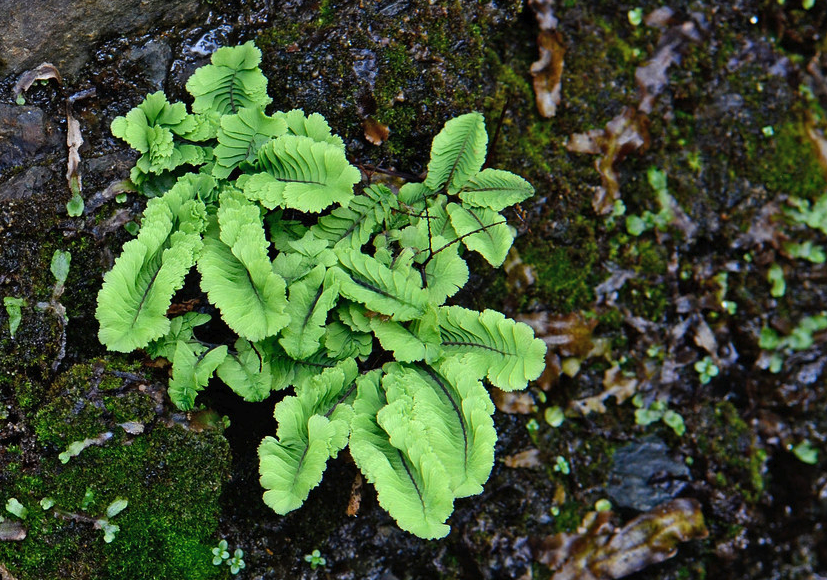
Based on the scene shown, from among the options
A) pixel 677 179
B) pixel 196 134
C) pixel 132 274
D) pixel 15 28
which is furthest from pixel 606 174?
pixel 15 28

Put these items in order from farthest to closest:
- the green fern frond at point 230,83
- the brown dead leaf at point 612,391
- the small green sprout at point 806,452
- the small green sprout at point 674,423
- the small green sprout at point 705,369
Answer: the small green sprout at point 806,452, the small green sprout at point 705,369, the small green sprout at point 674,423, the brown dead leaf at point 612,391, the green fern frond at point 230,83

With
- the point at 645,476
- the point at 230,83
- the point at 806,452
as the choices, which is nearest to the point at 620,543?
the point at 645,476

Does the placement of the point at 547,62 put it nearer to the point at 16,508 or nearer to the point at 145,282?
the point at 145,282

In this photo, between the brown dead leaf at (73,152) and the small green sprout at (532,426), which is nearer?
the brown dead leaf at (73,152)

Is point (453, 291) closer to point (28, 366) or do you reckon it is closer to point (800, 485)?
point (28, 366)

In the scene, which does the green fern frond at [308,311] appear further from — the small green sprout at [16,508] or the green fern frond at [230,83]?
the small green sprout at [16,508]

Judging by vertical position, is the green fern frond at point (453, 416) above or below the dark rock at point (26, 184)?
below

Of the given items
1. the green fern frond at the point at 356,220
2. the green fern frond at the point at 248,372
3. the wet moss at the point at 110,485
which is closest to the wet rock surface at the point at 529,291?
the wet moss at the point at 110,485

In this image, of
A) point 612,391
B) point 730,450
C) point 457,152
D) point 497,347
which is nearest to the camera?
point 497,347
